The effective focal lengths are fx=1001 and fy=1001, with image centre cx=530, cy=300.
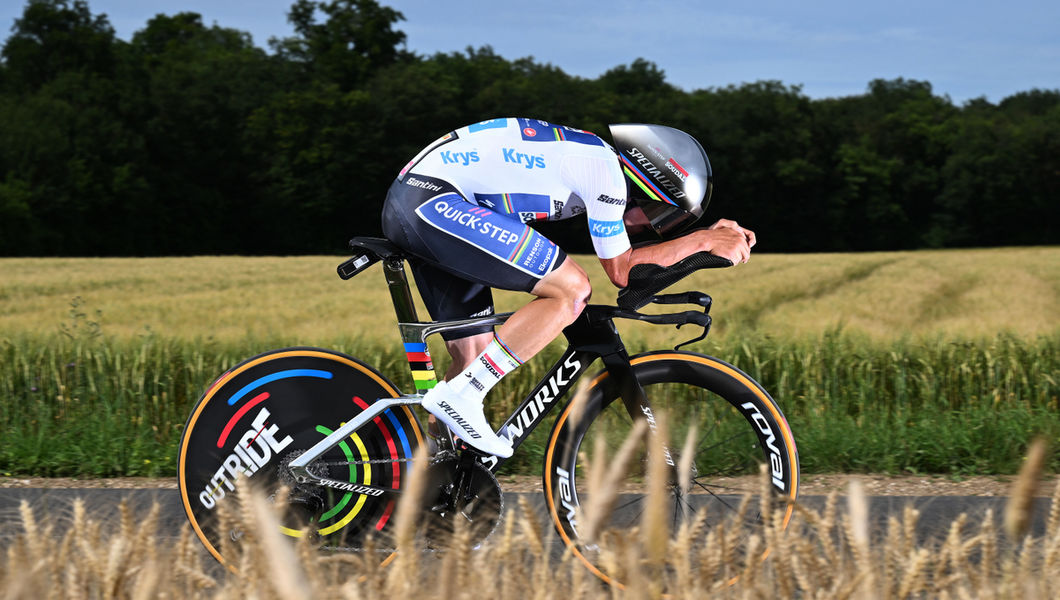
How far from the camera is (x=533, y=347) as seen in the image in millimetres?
3219

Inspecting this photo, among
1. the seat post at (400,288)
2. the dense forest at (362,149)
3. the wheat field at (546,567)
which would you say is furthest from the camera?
the dense forest at (362,149)

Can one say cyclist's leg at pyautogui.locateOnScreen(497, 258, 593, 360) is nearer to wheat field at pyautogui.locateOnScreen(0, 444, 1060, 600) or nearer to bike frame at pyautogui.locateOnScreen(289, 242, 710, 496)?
bike frame at pyautogui.locateOnScreen(289, 242, 710, 496)

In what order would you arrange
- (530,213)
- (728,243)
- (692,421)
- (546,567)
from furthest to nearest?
1. (692,421)
2. (530,213)
3. (728,243)
4. (546,567)

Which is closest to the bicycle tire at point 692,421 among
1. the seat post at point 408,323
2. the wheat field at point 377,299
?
the seat post at point 408,323

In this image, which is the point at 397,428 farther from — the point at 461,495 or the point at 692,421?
the point at 692,421

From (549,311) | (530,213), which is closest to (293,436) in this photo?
(549,311)

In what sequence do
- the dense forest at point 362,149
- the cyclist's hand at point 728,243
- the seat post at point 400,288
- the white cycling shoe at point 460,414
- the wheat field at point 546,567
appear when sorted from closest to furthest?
Result: 1. the wheat field at point 546,567
2. the cyclist's hand at point 728,243
3. the white cycling shoe at point 460,414
4. the seat post at point 400,288
5. the dense forest at point 362,149

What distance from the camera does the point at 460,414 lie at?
3.24 meters

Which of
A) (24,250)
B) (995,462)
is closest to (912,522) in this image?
(995,462)

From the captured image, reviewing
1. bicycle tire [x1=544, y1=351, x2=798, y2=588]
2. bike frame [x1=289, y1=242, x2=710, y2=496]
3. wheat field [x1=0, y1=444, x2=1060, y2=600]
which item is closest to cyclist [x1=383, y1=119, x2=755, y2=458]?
bike frame [x1=289, y1=242, x2=710, y2=496]

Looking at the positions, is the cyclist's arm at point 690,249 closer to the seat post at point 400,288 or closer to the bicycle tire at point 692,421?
the bicycle tire at point 692,421

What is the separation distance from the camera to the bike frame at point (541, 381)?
3.35 meters

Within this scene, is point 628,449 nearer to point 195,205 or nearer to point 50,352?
point 50,352

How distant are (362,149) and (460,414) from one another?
57.5 m
